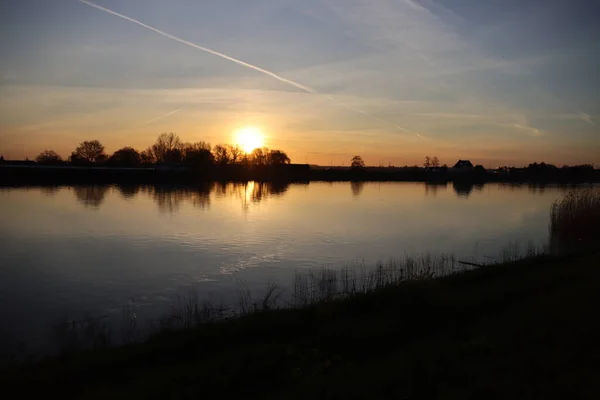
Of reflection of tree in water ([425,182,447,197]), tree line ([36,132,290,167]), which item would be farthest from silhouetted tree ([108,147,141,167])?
reflection of tree in water ([425,182,447,197])

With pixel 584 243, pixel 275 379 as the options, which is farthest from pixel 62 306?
pixel 584 243

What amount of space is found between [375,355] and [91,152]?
15247 centimetres

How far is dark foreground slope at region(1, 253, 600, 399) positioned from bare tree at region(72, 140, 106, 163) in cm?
14688

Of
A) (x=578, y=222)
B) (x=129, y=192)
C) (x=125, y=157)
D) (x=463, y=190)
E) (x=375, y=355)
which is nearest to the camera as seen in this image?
(x=375, y=355)

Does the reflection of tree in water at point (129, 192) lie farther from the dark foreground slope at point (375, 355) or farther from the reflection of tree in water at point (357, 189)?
the dark foreground slope at point (375, 355)

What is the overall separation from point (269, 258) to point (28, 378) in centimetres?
1364

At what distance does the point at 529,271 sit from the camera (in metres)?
16.7

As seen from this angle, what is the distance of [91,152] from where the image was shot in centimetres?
14388

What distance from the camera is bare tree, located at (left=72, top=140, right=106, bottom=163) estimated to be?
142m

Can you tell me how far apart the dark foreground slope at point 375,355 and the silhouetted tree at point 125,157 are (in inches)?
5381

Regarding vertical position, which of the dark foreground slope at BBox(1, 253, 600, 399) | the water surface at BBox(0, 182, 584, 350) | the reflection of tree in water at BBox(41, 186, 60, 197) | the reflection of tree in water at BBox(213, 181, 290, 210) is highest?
the reflection of tree in water at BBox(41, 186, 60, 197)

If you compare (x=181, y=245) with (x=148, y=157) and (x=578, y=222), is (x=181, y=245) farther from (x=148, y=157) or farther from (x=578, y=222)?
(x=148, y=157)

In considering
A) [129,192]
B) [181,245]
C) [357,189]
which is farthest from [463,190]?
[181,245]

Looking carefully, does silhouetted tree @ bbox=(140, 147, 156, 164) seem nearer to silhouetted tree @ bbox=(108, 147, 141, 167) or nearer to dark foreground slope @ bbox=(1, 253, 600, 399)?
silhouetted tree @ bbox=(108, 147, 141, 167)
